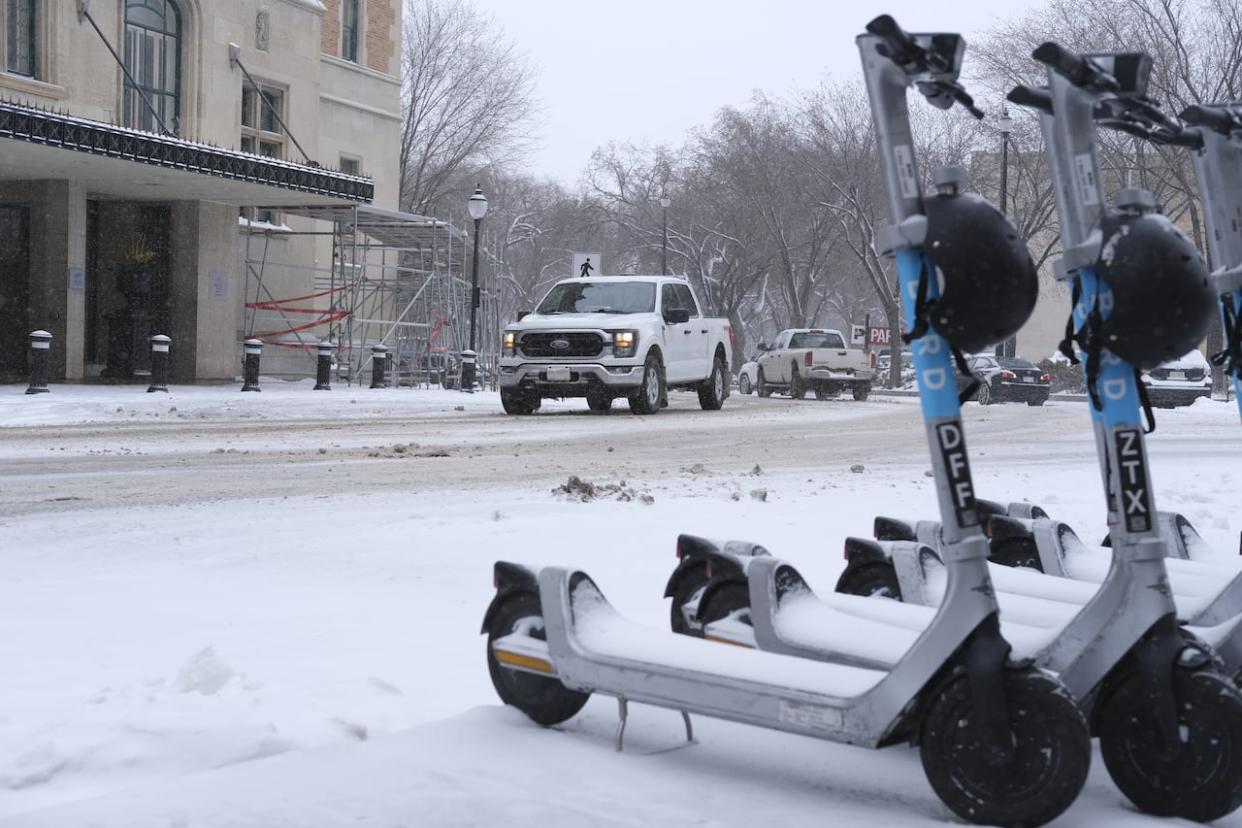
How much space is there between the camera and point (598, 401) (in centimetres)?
2138

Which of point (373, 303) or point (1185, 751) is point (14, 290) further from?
point (1185, 751)

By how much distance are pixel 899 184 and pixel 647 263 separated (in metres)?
65.5

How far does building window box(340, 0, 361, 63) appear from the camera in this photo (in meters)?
39.6

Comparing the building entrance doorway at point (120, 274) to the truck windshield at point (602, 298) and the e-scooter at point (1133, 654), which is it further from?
the e-scooter at point (1133, 654)

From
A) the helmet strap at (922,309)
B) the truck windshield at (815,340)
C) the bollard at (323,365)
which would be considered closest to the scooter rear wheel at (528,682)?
the helmet strap at (922,309)

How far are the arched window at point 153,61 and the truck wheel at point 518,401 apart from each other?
38.5 feet

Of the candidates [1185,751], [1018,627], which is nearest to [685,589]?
[1018,627]

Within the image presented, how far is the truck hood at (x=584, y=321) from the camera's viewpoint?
2011cm

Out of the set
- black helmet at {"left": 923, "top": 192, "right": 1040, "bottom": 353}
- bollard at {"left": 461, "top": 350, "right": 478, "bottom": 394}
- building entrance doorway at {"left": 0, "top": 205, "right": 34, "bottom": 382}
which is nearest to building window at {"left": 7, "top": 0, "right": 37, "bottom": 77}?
building entrance doorway at {"left": 0, "top": 205, "right": 34, "bottom": 382}

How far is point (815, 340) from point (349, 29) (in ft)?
52.6

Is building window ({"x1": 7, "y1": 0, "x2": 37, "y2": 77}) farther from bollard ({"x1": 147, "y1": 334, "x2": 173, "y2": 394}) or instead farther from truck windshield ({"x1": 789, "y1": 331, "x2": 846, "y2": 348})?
truck windshield ({"x1": 789, "y1": 331, "x2": 846, "y2": 348})

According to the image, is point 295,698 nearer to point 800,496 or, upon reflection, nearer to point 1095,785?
point 1095,785

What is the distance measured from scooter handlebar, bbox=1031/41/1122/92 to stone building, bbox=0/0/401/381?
824 inches

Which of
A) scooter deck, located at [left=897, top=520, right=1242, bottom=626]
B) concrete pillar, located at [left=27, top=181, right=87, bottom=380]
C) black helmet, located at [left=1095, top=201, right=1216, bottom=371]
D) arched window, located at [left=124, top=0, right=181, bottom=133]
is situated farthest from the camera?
arched window, located at [left=124, top=0, right=181, bottom=133]
